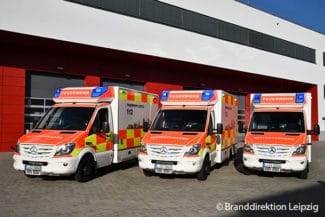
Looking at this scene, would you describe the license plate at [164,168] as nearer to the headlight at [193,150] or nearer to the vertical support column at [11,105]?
the headlight at [193,150]

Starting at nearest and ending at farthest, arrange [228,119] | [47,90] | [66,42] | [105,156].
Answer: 1. [105,156]
2. [228,119]
3. [66,42]
4. [47,90]

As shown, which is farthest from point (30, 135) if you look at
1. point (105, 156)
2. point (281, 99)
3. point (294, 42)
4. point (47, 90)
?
point (294, 42)

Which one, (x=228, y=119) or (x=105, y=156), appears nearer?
(x=105, y=156)

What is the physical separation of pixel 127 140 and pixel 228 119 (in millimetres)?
3693

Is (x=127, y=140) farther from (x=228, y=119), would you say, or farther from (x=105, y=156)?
(x=228, y=119)

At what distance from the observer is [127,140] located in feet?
40.3

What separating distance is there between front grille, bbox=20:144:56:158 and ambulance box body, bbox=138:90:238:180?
7.86 feet

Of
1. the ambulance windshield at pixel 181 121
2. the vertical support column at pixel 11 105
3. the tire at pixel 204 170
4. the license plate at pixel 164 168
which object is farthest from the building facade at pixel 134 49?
the tire at pixel 204 170

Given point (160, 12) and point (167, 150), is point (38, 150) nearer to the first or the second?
point (167, 150)

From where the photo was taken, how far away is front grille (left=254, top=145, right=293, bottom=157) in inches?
412

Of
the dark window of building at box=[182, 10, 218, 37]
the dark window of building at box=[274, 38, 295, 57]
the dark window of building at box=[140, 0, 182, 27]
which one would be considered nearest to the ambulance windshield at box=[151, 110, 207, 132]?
the dark window of building at box=[140, 0, 182, 27]

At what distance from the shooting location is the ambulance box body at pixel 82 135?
939 cm

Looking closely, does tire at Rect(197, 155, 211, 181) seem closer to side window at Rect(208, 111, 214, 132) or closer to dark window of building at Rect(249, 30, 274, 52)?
side window at Rect(208, 111, 214, 132)

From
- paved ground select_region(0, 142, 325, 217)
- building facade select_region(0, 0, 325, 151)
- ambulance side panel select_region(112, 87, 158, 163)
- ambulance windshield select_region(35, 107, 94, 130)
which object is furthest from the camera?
building facade select_region(0, 0, 325, 151)
